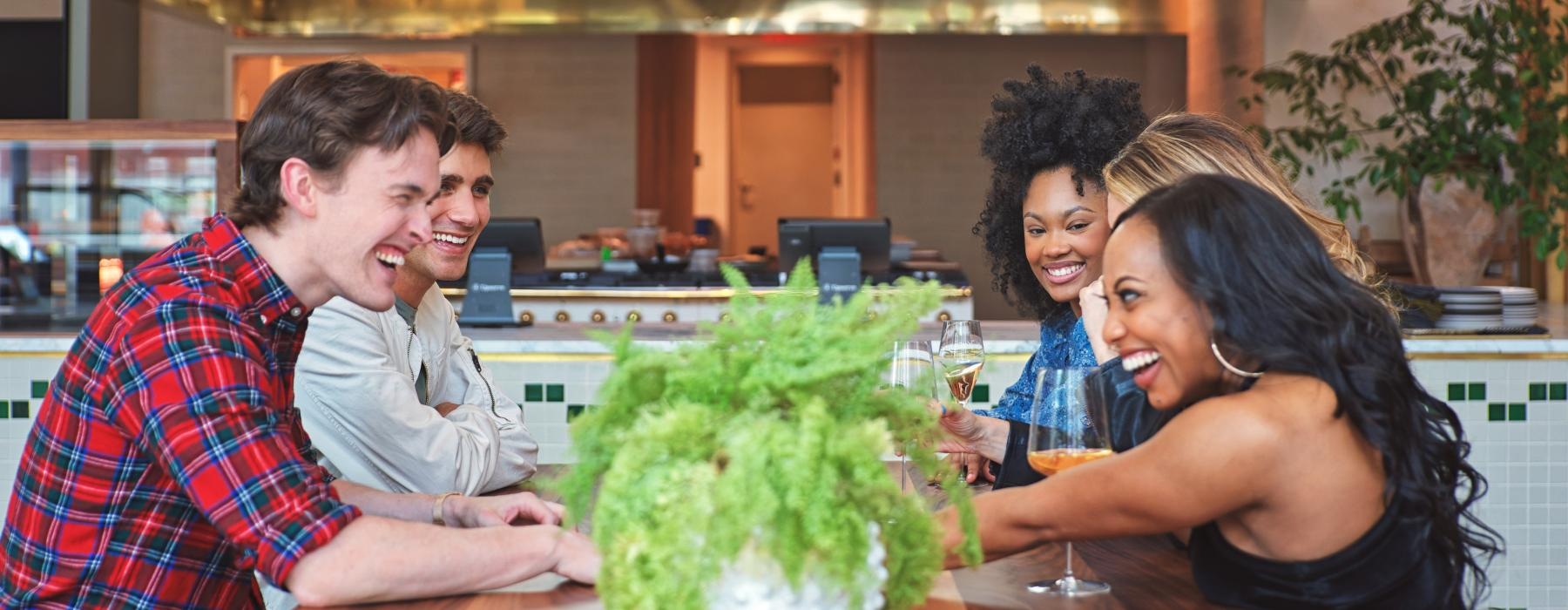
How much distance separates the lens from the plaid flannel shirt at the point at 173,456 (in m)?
1.34

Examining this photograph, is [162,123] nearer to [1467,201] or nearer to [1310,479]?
[1310,479]

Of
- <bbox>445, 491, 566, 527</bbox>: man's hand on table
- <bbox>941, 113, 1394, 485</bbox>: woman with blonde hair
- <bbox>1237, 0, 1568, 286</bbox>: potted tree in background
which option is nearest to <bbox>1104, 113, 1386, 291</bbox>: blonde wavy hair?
<bbox>941, 113, 1394, 485</bbox>: woman with blonde hair

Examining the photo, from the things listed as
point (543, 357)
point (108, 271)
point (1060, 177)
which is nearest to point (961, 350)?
point (1060, 177)

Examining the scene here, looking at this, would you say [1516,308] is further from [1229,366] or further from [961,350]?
[1229,366]

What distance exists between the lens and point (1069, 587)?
1434 mm

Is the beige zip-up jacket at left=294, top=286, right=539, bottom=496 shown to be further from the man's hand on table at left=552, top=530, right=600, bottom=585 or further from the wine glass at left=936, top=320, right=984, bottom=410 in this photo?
the wine glass at left=936, top=320, right=984, bottom=410

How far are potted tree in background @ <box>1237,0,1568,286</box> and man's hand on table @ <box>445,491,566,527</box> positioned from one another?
4063 millimetres

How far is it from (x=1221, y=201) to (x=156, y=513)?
3.68 ft

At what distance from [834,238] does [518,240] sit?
3.90 ft

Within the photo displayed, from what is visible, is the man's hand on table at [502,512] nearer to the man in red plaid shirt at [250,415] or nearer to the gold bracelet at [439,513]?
the gold bracelet at [439,513]

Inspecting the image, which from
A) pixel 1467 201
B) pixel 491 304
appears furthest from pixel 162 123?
pixel 1467 201

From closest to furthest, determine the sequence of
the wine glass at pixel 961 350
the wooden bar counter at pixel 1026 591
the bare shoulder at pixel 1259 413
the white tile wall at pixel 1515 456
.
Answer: the bare shoulder at pixel 1259 413 → the wooden bar counter at pixel 1026 591 → the wine glass at pixel 961 350 → the white tile wall at pixel 1515 456

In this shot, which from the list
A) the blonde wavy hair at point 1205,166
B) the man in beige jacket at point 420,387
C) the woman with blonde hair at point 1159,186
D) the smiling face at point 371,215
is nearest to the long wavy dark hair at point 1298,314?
the woman with blonde hair at point 1159,186

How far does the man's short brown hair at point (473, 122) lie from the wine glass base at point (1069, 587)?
1.21 metres
